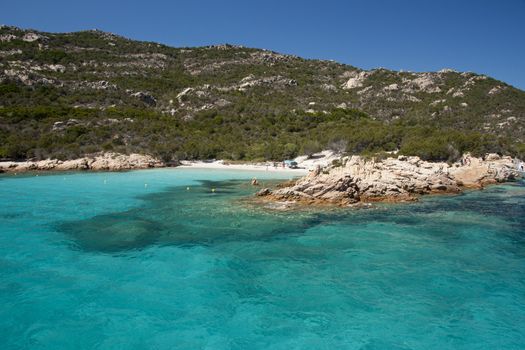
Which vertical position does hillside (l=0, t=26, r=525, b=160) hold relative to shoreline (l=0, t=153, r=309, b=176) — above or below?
above

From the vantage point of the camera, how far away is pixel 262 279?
1182cm

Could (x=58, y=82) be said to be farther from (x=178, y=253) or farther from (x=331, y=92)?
(x=178, y=253)

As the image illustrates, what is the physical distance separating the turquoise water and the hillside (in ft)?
108

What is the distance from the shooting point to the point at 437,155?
45906 millimetres

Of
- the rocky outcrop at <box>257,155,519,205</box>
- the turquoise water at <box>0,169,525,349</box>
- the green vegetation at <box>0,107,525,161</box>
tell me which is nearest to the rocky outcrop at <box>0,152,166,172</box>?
the green vegetation at <box>0,107,525,161</box>

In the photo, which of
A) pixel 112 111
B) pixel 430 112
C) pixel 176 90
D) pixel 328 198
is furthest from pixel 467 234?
pixel 176 90

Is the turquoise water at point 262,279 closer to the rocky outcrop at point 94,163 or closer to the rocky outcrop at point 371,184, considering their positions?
the rocky outcrop at point 371,184

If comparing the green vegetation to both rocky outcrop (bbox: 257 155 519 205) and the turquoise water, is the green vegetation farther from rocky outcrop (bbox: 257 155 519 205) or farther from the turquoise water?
the turquoise water

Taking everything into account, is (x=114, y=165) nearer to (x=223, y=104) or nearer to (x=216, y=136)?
(x=216, y=136)

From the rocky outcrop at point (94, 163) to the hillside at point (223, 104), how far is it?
312 cm

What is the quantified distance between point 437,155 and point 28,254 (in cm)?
4470

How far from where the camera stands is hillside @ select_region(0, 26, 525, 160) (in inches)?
2231

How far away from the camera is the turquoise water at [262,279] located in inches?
344

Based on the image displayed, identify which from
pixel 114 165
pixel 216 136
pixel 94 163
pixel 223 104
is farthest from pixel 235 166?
pixel 223 104
